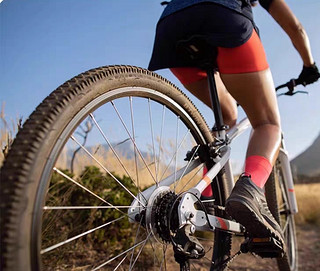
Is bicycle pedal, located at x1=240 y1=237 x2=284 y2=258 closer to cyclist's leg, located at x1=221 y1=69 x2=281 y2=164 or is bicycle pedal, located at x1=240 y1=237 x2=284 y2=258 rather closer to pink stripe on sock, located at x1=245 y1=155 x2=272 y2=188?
pink stripe on sock, located at x1=245 y1=155 x2=272 y2=188

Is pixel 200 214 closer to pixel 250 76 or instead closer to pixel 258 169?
pixel 258 169

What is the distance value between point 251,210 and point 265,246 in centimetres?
20

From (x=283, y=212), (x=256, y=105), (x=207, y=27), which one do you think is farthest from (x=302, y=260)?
(x=207, y=27)

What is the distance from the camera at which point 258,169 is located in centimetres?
125

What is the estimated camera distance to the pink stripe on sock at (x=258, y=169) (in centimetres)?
122

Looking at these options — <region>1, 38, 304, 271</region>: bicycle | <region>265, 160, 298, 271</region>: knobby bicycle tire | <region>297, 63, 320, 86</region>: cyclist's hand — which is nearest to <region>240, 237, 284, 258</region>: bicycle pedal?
<region>1, 38, 304, 271</region>: bicycle

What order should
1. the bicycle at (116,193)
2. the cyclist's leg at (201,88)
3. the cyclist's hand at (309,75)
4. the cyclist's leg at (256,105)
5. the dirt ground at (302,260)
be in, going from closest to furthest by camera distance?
the bicycle at (116,193) → the cyclist's leg at (256,105) → the cyclist's leg at (201,88) → the cyclist's hand at (309,75) → the dirt ground at (302,260)

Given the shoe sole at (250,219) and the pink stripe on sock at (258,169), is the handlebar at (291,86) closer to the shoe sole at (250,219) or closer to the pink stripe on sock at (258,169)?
the pink stripe on sock at (258,169)

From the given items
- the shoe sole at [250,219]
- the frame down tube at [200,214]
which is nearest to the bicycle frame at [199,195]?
the frame down tube at [200,214]

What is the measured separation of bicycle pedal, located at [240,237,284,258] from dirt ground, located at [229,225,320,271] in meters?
0.88

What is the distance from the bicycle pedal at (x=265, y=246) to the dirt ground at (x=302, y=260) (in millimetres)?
883

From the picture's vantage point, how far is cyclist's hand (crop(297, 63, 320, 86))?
1.80 m

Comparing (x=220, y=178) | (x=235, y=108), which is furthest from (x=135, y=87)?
(x=235, y=108)

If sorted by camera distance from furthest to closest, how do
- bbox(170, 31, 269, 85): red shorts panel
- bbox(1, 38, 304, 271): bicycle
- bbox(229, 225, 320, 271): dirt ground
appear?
1. bbox(229, 225, 320, 271): dirt ground
2. bbox(170, 31, 269, 85): red shorts panel
3. bbox(1, 38, 304, 271): bicycle
